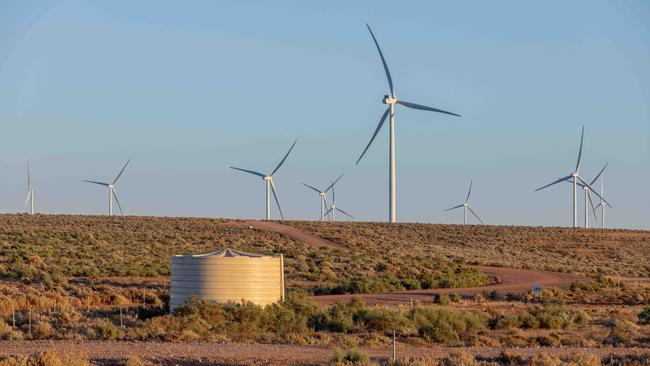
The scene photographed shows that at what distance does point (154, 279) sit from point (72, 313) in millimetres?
21951

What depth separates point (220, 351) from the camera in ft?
99.8

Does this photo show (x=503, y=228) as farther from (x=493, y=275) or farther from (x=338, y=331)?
(x=338, y=331)

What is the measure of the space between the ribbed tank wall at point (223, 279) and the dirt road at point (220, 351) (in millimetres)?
5925

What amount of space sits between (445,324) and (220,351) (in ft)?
33.0

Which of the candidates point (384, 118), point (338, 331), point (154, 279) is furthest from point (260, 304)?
point (384, 118)

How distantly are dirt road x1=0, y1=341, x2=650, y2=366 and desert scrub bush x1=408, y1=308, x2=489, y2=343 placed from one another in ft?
10.6

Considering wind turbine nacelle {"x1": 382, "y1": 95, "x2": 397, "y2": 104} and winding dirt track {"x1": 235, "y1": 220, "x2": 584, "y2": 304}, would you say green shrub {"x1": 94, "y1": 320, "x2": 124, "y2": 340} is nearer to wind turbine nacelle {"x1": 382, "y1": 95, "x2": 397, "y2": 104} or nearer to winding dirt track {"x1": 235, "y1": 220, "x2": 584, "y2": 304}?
winding dirt track {"x1": 235, "y1": 220, "x2": 584, "y2": 304}

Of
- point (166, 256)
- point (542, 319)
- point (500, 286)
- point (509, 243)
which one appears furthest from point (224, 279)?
point (509, 243)

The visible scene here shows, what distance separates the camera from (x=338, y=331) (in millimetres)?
38344

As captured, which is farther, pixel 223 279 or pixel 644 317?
pixel 644 317

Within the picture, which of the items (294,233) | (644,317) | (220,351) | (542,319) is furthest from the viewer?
(294,233)

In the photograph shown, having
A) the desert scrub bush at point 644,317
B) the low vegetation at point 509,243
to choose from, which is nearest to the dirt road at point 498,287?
the low vegetation at point 509,243

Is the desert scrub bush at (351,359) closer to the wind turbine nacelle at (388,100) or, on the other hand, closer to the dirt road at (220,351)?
the dirt road at (220,351)

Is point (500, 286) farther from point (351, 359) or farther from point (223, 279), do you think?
point (351, 359)
